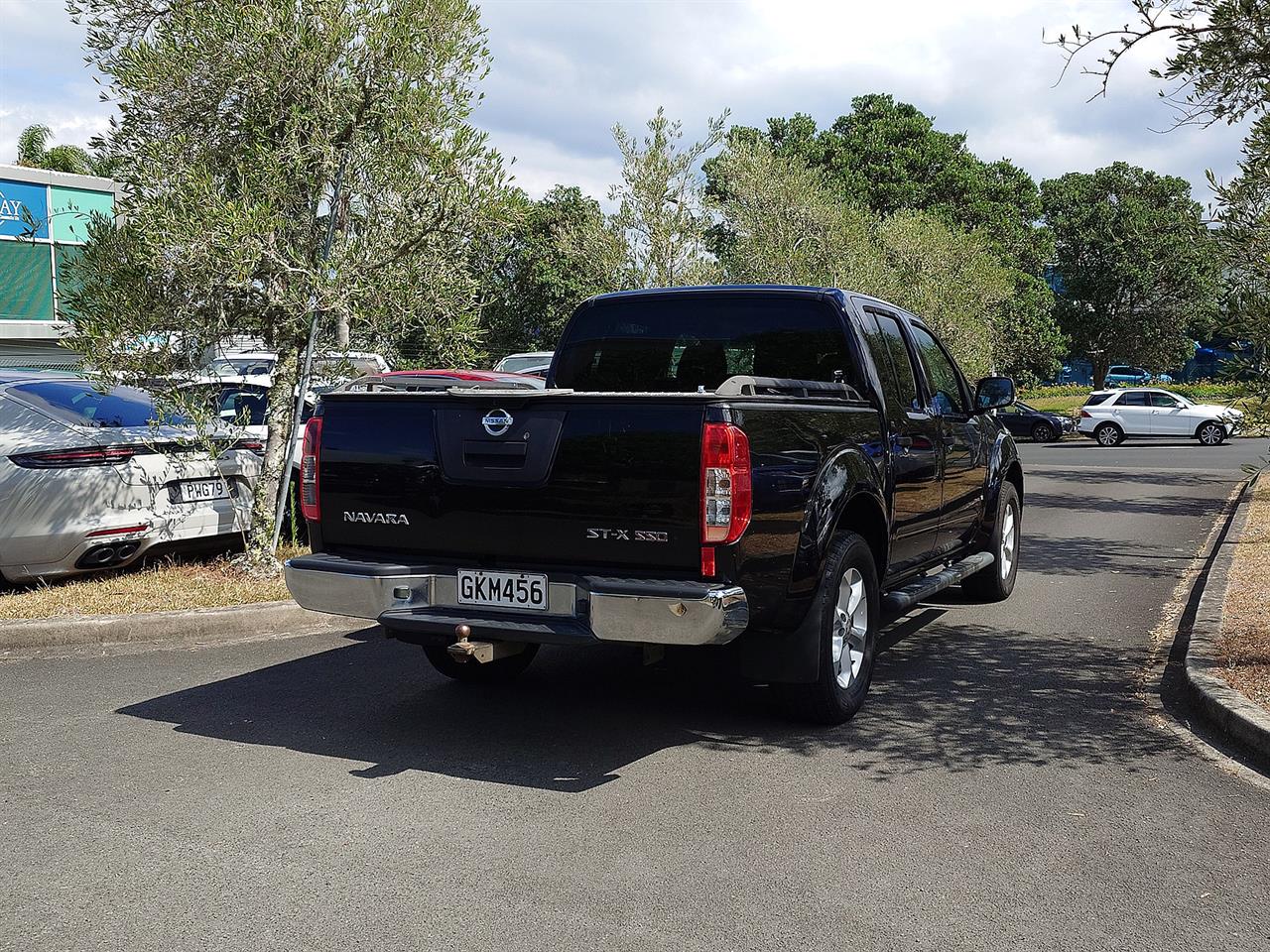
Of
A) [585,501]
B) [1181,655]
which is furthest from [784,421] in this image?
[1181,655]

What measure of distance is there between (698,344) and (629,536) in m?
2.08

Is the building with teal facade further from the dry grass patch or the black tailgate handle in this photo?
the black tailgate handle

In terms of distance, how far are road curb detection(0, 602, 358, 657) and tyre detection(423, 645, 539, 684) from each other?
1.69 metres

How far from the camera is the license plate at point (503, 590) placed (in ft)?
16.1

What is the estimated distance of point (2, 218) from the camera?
2939 centimetres

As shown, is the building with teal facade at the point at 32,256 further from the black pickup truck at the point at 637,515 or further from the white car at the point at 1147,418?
the white car at the point at 1147,418

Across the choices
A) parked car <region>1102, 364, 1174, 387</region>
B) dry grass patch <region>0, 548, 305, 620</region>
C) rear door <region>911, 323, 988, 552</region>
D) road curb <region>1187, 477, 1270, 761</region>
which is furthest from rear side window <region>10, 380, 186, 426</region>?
parked car <region>1102, 364, 1174, 387</region>

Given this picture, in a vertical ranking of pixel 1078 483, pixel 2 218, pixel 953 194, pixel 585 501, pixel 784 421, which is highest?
pixel 953 194

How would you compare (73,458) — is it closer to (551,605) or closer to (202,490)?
(202,490)

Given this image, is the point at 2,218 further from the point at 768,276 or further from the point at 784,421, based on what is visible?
the point at 784,421

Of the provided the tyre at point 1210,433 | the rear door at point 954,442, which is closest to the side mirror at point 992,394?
the rear door at point 954,442

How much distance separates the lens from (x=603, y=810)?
4508mm

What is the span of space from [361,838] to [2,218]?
29973 millimetres

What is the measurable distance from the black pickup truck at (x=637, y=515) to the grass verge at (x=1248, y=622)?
167 centimetres
